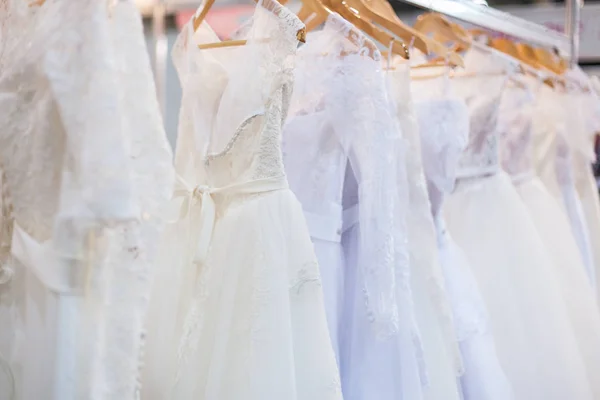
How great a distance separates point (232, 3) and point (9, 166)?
109 cm

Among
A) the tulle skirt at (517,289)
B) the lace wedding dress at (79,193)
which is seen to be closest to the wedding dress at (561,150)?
the tulle skirt at (517,289)

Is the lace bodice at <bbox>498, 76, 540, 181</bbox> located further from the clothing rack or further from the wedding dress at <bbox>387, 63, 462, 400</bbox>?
the wedding dress at <bbox>387, 63, 462, 400</bbox>

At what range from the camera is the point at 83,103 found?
65 cm

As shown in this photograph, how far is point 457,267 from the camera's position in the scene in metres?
1.26

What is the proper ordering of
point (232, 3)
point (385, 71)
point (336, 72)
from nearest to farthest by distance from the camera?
point (336, 72) < point (385, 71) < point (232, 3)

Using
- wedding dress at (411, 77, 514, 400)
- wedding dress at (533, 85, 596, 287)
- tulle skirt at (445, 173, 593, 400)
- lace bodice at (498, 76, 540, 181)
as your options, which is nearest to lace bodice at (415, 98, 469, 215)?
wedding dress at (411, 77, 514, 400)

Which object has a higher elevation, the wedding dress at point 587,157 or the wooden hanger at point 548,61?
the wooden hanger at point 548,61

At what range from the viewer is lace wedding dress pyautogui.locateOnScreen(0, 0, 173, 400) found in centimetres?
65

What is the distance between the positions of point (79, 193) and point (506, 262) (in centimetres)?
105

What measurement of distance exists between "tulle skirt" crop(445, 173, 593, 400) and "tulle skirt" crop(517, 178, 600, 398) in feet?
0.22

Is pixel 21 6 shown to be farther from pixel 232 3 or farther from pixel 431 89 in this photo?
pixel 232 3

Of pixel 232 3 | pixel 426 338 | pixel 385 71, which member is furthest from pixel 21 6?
pixel 232 3

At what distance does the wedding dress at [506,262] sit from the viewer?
54.9 inches

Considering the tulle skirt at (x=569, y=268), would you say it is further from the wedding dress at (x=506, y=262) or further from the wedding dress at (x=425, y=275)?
the wedding dress at (x=425, y=275)
